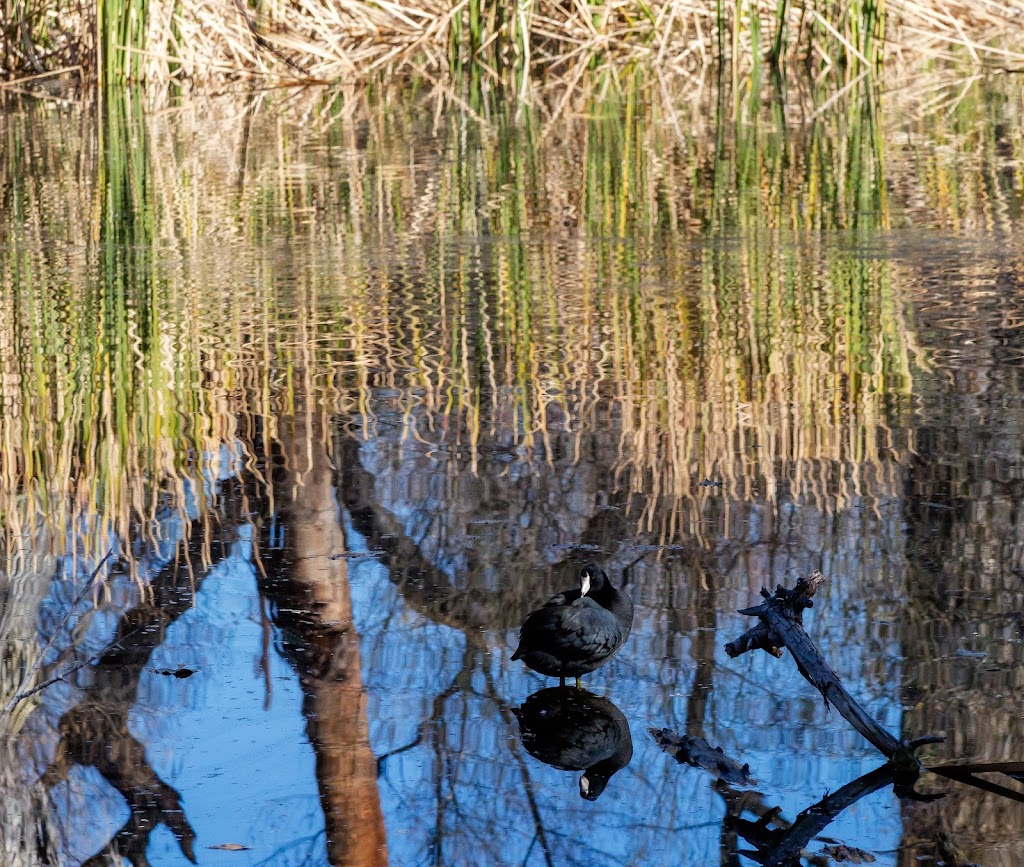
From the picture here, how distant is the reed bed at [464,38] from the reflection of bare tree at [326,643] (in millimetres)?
10075

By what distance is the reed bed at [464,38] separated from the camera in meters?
14.6

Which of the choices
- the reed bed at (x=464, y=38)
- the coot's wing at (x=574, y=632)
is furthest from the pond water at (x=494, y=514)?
the reed bed at (x=464, y=38)

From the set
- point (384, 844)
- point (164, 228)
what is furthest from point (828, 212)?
point (384, 844)

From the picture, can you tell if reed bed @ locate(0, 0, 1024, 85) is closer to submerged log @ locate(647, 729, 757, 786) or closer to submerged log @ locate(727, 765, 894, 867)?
submerged log @ locate(647, 729, 757, 786)

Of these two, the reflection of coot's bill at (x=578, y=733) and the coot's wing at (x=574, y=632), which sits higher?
the coot's wing at (x=574, y=632)

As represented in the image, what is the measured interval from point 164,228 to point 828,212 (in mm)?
3146

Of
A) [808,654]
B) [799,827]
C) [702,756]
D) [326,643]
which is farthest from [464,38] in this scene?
[799,827]

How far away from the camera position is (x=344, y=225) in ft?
26.9

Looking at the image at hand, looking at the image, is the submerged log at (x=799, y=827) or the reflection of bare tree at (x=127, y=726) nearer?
the submerged log at (x=799, y=827)

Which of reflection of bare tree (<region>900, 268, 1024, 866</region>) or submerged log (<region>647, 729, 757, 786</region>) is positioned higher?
reflection of bare tree (<region>900, 268, 1024, 866</region>)

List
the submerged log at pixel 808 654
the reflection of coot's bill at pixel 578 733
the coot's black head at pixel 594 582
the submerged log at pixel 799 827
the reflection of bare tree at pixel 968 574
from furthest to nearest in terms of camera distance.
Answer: the coot's black head at pixel 594 582, the reflection of coot's bill at pixel 578 733, the submerged log at pixel 808 654, the reflection of bare tree at pixel 968 574, the submerged log at pixel 799 827

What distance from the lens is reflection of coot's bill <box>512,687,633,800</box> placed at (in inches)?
112

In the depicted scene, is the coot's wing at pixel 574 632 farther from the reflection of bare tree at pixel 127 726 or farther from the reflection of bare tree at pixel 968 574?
the reflection of bare tree at pixel 127 726

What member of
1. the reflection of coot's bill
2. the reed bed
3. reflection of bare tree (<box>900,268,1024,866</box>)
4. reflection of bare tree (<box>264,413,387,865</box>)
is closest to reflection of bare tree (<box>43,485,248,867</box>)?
reflection of bare tree (<box>264,413,387,865</box>)
